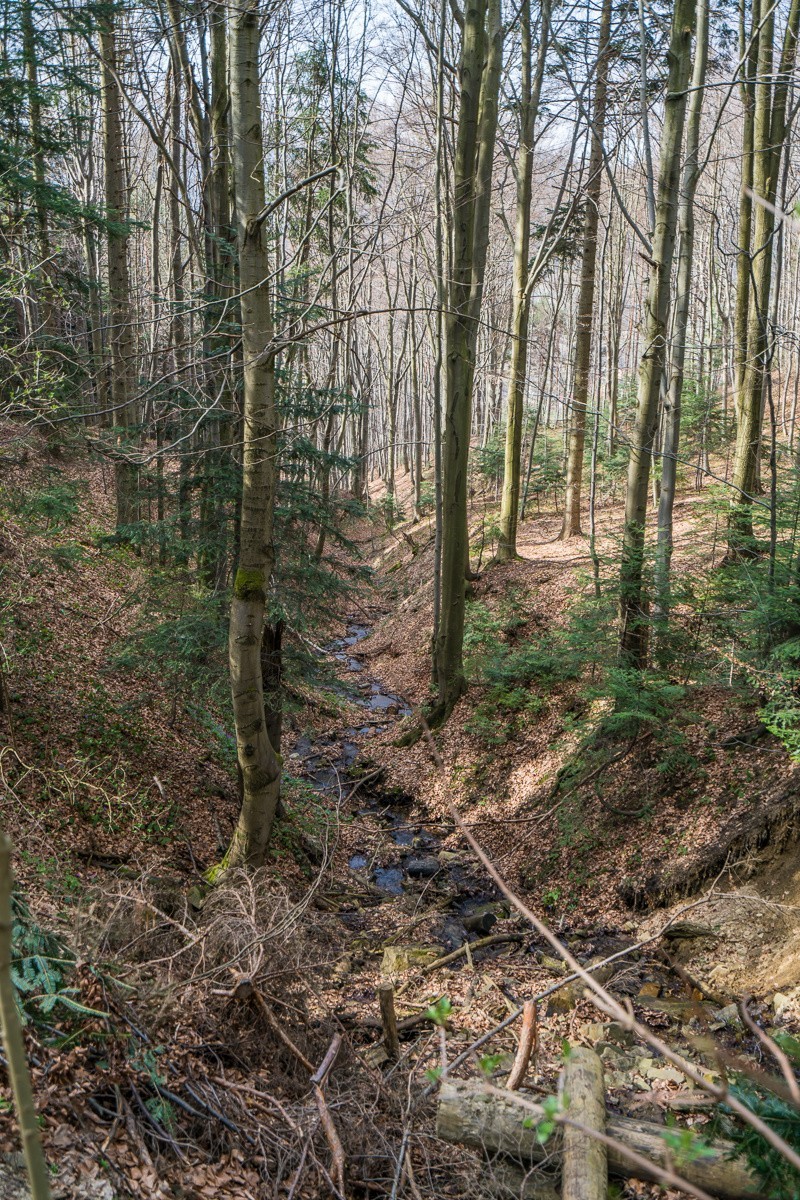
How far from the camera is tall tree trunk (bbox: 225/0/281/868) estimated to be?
6.22 m

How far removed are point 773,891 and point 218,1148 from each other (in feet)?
15.9

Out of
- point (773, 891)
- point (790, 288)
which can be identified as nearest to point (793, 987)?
point (773, 891)

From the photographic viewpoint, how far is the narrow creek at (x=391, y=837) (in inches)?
331

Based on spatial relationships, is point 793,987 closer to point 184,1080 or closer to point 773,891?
point 773,891

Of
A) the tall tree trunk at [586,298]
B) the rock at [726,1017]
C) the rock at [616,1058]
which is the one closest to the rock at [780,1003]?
the rock at [726,1017]

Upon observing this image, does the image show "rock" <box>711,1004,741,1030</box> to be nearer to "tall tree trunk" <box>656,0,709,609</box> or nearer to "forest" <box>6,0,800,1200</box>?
A: "forest" <box>6,0,800,1200</box>

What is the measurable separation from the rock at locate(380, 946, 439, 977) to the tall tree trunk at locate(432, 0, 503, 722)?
17.4ft

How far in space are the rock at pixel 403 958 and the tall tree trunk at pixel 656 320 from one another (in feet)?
11.9

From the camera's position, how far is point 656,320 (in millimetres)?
8586

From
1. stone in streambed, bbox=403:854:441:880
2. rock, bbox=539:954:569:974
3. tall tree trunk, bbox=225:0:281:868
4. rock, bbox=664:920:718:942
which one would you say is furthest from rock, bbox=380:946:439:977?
rock, bbox=664:920:718:942

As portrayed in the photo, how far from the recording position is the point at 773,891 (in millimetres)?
6578

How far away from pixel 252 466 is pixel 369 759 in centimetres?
671

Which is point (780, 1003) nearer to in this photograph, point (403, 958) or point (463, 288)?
point (403, 958)

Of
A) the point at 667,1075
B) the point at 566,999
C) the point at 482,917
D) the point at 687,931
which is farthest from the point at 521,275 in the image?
the point at 667,1075
